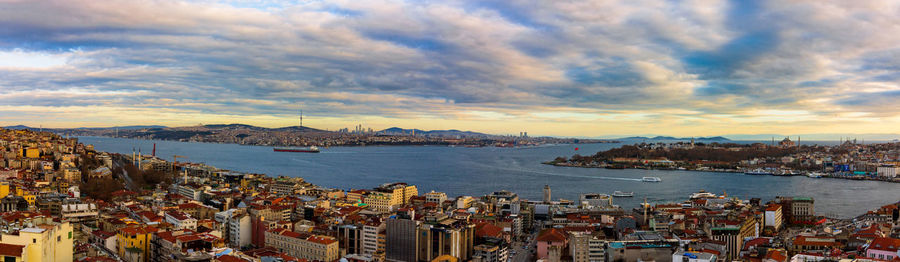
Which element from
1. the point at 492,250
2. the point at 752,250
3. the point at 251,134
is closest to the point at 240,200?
the point at 492,250

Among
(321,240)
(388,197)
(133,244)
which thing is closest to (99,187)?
(388,197)

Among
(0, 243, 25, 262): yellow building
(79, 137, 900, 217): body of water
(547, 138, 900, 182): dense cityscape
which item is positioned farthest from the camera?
(547, 138, 900, 182): dense cityscape

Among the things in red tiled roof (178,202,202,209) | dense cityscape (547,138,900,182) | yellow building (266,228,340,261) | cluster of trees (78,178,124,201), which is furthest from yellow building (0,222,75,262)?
dense cityscape (547,138,900,182)

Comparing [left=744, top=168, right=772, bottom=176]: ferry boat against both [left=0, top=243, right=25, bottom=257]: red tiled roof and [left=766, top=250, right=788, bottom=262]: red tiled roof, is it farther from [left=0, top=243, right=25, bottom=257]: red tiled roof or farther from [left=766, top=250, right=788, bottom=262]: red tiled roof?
[left=0, top=243, right=25, bottom=257]: red tiled roof

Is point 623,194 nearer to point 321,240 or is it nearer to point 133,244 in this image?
point 321,240

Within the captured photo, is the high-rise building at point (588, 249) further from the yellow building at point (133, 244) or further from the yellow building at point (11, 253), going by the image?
the yellow building at point (11, 253)

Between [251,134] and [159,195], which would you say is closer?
[159,195]

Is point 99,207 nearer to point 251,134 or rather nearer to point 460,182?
point 460,182

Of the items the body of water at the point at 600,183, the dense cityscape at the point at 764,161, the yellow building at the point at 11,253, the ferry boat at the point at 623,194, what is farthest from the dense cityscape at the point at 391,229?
the dense cityscape at the point at 764,161
